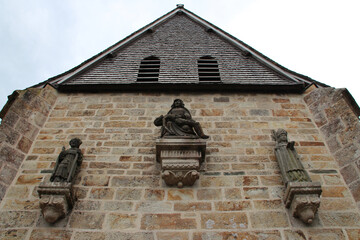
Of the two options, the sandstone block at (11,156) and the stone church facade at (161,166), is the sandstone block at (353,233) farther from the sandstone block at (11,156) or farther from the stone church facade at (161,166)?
the sandstone block at (11,156)

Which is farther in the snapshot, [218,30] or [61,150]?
[218,30]

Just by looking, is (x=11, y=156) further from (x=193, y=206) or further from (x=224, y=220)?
(x=224, y=220)

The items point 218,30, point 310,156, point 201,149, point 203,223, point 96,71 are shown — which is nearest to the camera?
point 203,223

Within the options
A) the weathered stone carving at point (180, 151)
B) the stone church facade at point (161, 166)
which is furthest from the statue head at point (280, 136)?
the weathered stone carving at point (180, 151)

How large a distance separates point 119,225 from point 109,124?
215 centimetres

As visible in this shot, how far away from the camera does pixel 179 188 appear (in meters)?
4.68

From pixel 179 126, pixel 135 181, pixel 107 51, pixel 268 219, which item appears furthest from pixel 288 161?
pixel 107 51

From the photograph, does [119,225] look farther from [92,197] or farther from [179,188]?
[179,188]

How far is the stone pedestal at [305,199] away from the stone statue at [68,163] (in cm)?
285

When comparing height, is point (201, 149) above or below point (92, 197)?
above

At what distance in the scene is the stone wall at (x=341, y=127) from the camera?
191 inches

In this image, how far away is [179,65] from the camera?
800 cm

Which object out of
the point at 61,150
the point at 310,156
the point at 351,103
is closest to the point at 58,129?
the point at 61,150

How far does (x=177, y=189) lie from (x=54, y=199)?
157 cm
